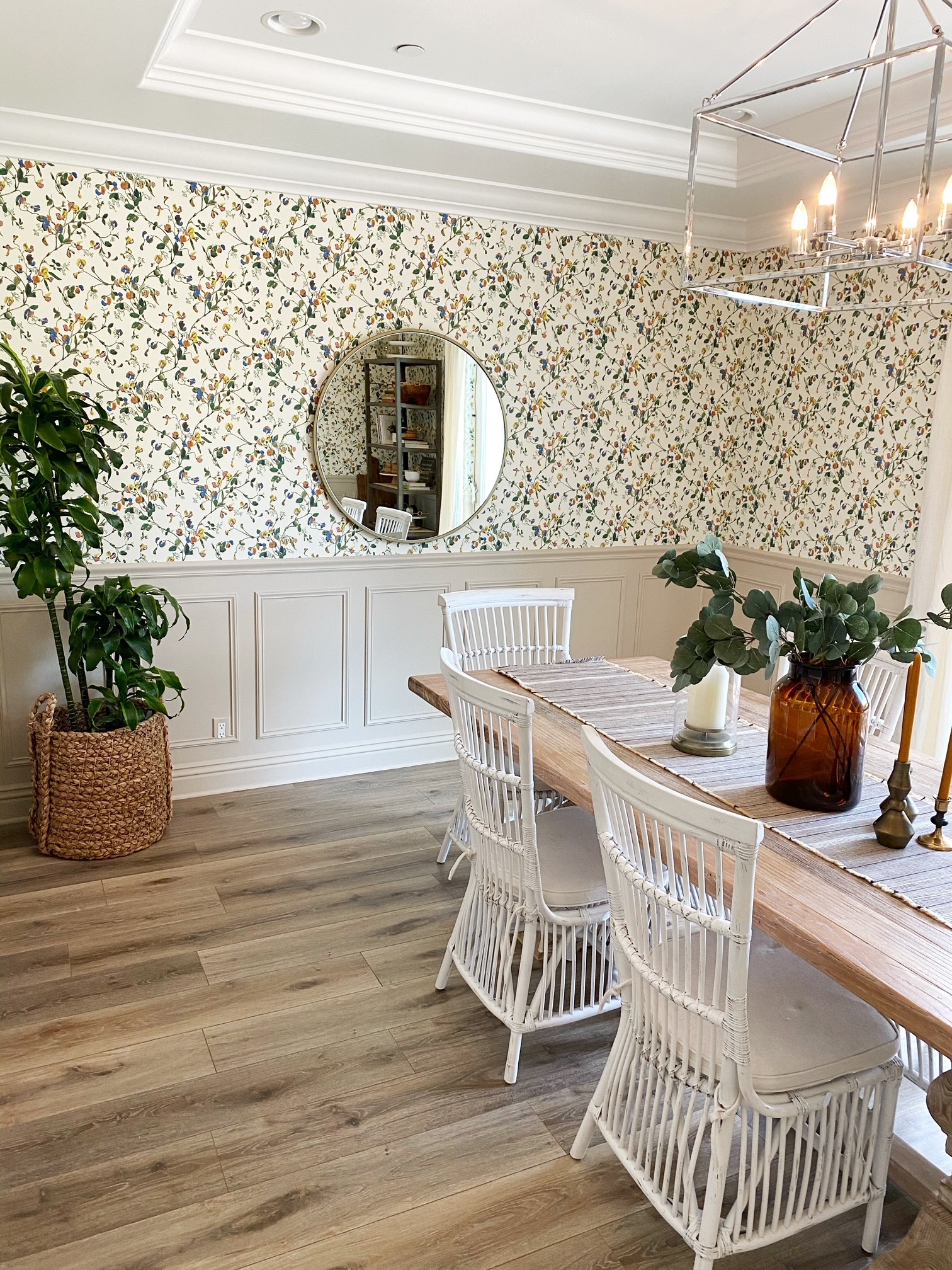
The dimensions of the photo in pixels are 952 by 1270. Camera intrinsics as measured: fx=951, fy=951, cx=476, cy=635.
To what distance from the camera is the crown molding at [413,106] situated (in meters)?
2.95

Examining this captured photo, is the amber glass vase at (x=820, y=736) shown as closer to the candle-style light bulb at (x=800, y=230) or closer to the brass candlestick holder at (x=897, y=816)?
the brass candlestick holder at (x=897, y=816)

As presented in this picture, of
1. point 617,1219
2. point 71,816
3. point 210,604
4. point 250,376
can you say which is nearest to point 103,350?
point 250,376

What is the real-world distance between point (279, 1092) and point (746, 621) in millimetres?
3726

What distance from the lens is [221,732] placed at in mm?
4066

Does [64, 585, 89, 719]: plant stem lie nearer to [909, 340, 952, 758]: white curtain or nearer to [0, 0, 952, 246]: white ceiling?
[0, 0, 952, 246]: white ceiling

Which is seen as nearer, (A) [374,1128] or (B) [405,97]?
(A) [374,1128]

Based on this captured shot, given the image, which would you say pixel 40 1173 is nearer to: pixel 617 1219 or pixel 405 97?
pixel 617 1219

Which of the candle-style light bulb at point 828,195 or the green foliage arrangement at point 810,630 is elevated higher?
the candle-style light bulb at point 828,195

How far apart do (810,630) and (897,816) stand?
0.41 meters

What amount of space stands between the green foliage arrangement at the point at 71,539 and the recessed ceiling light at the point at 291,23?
4.15 ft

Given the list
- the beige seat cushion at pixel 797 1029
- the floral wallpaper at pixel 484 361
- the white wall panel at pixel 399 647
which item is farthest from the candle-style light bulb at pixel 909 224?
the white wall panel at pixel 399 647

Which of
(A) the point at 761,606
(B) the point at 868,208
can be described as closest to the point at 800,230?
(B) the point at 868,208

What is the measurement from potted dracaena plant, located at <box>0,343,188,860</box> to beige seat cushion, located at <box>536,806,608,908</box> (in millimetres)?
1570

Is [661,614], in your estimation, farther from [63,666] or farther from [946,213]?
[946,213]
